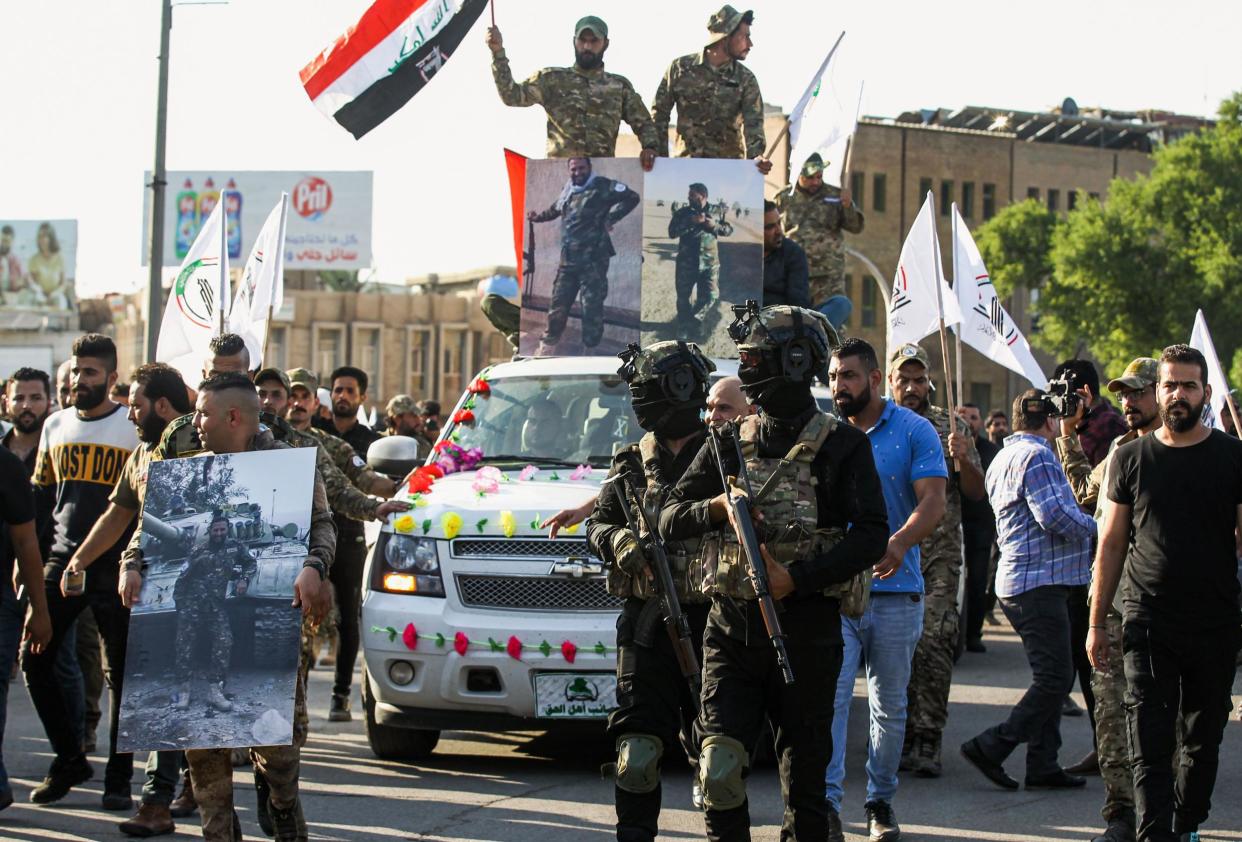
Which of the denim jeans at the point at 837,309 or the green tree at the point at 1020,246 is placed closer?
the denim jeans at the point at 837,309

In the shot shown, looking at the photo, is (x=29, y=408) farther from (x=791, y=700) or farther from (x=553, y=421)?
(x=791, y=700)

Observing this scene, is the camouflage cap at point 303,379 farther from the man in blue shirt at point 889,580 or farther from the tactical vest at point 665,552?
the tactical vest at point 665,552

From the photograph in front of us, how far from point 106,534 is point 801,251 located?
5.53 metres

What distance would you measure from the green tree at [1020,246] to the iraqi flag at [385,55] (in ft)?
188

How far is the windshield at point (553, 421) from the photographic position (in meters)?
9.85

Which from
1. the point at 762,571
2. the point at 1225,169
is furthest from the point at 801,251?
the point at 1225,169

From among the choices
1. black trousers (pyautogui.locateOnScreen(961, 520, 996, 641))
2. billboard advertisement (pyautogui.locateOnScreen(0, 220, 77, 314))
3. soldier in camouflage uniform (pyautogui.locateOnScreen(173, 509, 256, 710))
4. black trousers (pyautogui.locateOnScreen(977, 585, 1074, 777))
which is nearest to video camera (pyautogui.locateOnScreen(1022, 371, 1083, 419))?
black trousers (pyautogui.locateOnScreen(977, 585, 1074, 777))

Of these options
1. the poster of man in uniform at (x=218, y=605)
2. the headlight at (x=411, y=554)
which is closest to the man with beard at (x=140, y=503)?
the poster of man in uniform at (x=218, y=605)

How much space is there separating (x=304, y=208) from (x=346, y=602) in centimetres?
6270

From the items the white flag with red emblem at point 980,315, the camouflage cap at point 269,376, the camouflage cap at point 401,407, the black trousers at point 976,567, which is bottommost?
the black trousers at point 976,567

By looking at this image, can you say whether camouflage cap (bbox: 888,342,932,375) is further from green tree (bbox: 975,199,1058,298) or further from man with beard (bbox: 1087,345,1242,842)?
green tree (bbox: 975,199,1058,298)

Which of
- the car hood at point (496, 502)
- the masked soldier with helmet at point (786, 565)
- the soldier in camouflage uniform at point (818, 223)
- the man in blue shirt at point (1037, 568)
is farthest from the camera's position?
the soldier in camouflage uniform at point (818, 223)

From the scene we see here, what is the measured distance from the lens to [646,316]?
1116 cm

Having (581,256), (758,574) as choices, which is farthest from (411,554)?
(758,574)
